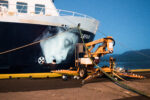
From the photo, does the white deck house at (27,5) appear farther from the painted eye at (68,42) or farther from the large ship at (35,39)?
the painted eye at (68,42)

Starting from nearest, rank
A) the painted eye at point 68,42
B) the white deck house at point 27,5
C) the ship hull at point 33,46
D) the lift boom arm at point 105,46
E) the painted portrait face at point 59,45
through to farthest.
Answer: the lift boom arm at point 105,46
the ship hull at point 33,46
the painted portrait face at point 59,45
the painted eye at point 68,42
the white deck house at point 27,5

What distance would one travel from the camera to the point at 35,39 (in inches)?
395

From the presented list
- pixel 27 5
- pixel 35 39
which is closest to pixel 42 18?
pixel 35 39

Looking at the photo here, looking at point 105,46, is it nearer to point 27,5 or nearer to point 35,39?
point 35,39

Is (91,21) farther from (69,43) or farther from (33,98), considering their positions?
(33,98)

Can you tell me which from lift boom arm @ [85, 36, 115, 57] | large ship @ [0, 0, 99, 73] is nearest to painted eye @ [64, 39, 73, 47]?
large ship @ [0, 0, 99, 73]

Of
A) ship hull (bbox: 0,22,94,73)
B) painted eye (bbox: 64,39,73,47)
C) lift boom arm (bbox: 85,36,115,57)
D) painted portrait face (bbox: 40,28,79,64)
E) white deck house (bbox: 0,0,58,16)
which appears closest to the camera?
lift boom arm (bbox: 85,36,115,57)

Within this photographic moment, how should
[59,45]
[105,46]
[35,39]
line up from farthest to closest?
[59,45], [35,39], [105,46]

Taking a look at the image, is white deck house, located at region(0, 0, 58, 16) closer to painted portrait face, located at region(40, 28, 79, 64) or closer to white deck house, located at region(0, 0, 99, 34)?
white deck house, located at region(0, 0, 99, 34)

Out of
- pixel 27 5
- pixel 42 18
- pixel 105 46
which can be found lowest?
pixel 105 46

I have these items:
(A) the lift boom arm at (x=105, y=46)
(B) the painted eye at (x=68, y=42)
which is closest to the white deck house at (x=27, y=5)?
(B) the painted eye at (x=68, y=42)

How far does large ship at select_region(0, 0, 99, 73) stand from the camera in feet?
30.8

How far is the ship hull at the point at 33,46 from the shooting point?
9.38 meters

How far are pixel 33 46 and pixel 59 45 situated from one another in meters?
1.97
